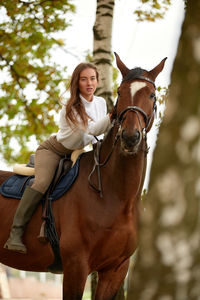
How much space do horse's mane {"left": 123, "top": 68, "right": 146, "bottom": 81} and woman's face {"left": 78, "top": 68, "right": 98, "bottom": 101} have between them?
1.92 feet

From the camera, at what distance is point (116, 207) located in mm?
4547

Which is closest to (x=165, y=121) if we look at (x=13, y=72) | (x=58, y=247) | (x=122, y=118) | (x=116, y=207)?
(x=122, y=118)

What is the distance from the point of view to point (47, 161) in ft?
16.4

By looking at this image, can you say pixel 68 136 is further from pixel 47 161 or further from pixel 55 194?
pixel 55 194

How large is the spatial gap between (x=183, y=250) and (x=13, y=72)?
10347 mm

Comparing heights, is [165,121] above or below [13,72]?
below

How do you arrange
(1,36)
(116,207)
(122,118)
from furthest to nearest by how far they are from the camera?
(1,36)
(116,207)
(122,118)

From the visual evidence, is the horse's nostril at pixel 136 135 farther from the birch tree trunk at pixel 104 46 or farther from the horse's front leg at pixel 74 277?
the birch tree trunk at pixel 104 46

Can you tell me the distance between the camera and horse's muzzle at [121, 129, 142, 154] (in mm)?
3992

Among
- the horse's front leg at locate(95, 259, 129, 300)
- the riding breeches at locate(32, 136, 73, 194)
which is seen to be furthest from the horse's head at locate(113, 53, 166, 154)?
the horse's front leg at locate(95, 259, 129, 300)

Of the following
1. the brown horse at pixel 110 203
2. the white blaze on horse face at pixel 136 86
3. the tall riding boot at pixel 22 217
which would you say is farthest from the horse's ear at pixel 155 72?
the tall riding boot at pixel 22 217

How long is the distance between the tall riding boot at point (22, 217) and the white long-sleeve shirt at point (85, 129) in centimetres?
60

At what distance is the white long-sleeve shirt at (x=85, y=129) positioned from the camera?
15.6 feet

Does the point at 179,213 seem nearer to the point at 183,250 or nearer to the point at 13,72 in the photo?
the point at 183,250
